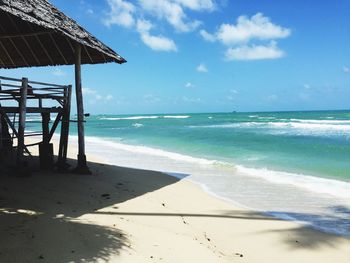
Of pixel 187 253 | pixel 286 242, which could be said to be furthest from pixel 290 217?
pixel 187 253

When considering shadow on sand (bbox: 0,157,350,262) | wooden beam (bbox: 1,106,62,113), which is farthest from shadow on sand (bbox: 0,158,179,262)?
wooden beam (bbox: 1,106,62,113)

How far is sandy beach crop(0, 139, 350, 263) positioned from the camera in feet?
14.4

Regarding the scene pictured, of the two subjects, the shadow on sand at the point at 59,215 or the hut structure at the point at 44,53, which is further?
the hut structure at the point at 44,53

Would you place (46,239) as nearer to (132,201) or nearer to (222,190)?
(132,201)

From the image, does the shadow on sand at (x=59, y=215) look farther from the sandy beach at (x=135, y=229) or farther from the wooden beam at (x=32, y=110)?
the wooden beam at (x=32, y=110)

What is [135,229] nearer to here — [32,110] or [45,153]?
[32,110]

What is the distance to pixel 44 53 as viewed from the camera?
10.4 meters

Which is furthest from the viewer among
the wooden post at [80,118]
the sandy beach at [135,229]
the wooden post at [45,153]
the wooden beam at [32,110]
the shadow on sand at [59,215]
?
the wooden post at [45,153]

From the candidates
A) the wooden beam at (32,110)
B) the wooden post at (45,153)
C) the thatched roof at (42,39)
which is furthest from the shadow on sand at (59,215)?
the thatched roof at (42,39)

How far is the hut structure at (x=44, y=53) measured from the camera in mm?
7152

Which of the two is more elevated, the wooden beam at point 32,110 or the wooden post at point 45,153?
the wooden beam at point 32,110

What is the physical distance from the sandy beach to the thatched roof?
300 centimetres

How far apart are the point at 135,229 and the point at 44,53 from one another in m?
6.84

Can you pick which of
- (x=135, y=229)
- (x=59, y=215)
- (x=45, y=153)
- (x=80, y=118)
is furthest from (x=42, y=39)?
(x=135, y=229)
